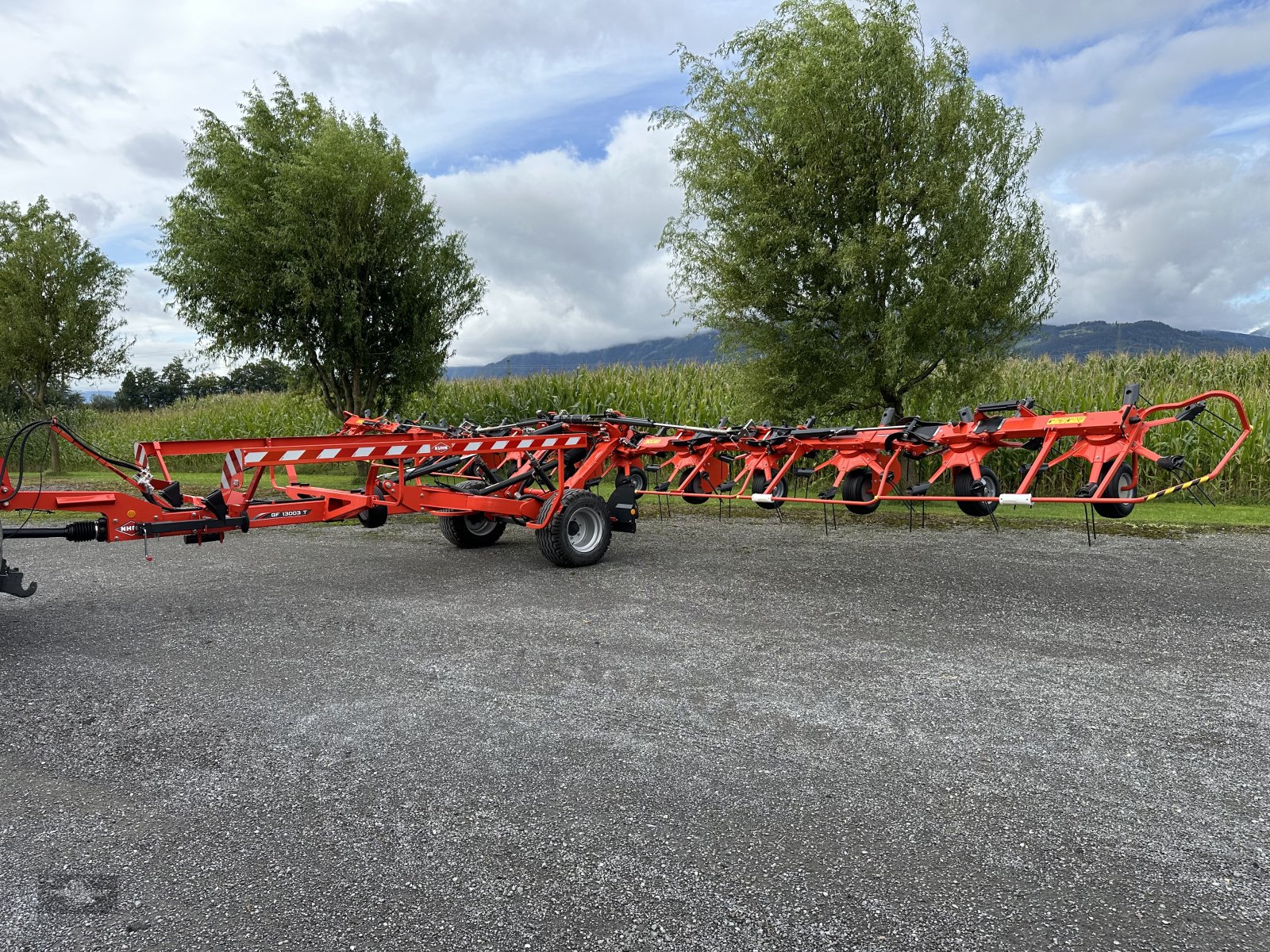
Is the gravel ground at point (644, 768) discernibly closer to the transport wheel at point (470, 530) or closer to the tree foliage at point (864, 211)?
the transport wheel at point (470, 530)

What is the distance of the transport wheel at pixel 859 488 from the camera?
8367 millimetres

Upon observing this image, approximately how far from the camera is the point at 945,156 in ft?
37.2

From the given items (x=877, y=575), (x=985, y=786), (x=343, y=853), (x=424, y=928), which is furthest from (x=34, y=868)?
(x=877, y=575)

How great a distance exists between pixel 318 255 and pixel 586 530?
387 inches

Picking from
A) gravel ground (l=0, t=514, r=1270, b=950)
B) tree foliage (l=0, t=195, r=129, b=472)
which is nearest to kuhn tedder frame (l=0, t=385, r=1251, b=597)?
gravel ground (l=0, t=514, r=1270, b=950)

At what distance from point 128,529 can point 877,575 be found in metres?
6.03

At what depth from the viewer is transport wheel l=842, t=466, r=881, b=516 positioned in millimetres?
8367

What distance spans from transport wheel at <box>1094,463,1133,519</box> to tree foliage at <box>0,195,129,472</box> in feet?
76.7

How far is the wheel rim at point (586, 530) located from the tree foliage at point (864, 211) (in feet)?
15.1

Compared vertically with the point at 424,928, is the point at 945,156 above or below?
above

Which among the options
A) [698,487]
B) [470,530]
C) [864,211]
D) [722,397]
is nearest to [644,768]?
[470,530]

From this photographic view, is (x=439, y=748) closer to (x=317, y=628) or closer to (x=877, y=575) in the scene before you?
(x=317, y=628)

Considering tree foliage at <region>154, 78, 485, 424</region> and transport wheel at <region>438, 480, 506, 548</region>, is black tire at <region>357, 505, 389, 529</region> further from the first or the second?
tree foliage at <region>154, 78, 485, 424</region>

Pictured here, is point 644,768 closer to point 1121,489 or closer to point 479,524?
point 1121,489
